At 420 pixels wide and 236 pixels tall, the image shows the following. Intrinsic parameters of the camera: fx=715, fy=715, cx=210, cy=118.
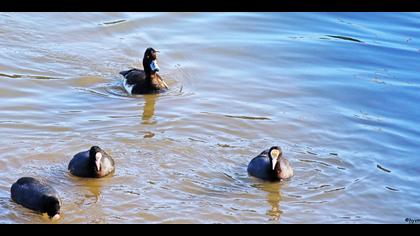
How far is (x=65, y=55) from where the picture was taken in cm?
1420

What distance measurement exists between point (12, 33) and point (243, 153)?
7.04 metres

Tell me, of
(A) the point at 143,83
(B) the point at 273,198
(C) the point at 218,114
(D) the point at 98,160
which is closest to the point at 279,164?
(B) the point at 273,198

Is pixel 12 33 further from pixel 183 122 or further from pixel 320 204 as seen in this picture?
pixel 320 204

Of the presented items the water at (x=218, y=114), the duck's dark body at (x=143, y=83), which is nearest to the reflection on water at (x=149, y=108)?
the water at (x=218, y=114)

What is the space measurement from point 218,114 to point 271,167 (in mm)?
2782

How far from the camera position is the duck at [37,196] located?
24.9ft

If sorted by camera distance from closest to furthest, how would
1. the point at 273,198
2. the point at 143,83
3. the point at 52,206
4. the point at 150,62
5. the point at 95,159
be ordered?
the point at 52,206
the point at 95,159
the point at 273,198
the point at 143,83
the point at 150,62

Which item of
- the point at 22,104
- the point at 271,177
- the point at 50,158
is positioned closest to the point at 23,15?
the point at 22,104

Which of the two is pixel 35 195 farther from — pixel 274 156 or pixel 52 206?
pixel 274 156

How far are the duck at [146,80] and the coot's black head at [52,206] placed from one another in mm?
5480

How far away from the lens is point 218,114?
1175 centimetres

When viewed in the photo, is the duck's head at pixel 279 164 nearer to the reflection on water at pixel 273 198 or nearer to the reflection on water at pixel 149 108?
the reflection on water at pixel 273 198
